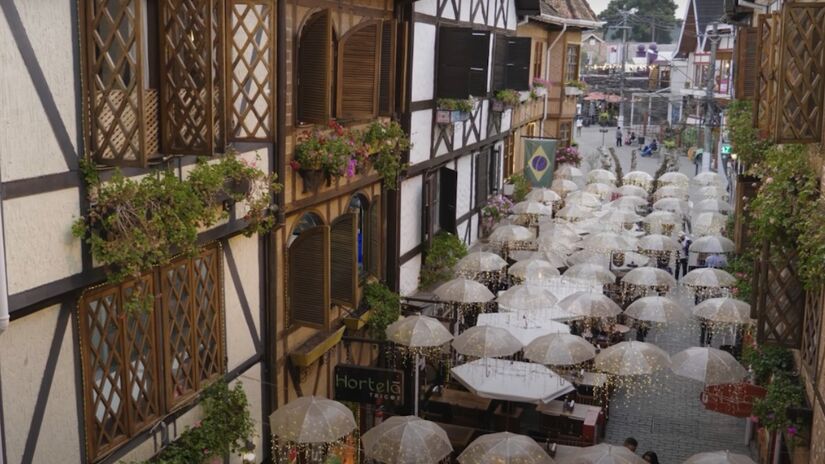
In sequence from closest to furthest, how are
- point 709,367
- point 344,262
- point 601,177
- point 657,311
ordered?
point 344,262 → point 709,367 → point 657,311 → point 601,177

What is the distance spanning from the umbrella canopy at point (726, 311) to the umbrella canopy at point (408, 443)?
26.4 ft

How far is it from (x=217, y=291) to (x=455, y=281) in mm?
8620

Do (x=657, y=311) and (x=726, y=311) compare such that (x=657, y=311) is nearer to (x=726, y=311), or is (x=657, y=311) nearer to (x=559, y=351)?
(x=726, y=311)

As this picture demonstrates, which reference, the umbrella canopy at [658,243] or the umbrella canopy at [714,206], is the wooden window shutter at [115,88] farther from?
the umbrella canopy at [714,206]

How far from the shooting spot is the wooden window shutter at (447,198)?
2066 cm

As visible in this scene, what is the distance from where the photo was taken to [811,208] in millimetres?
10695

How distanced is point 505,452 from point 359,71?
6.10m

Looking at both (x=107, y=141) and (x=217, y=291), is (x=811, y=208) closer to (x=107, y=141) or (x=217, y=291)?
(x=217, y=291)

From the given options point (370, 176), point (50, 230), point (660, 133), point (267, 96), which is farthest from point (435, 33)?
point (660, 133)

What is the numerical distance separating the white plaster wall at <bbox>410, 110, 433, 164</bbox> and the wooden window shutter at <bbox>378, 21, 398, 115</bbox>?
1524mm

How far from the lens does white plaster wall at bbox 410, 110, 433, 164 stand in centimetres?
1783

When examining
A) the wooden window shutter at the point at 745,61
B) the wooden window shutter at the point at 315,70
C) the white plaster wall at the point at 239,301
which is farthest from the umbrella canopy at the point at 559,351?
the wooden window shutter at the point at 315,70

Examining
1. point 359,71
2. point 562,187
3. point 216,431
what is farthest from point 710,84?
point 216,431

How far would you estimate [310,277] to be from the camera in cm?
1336
